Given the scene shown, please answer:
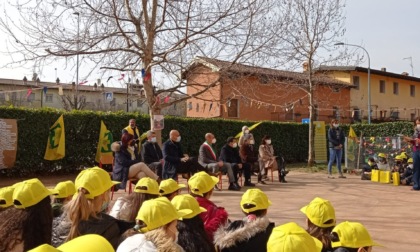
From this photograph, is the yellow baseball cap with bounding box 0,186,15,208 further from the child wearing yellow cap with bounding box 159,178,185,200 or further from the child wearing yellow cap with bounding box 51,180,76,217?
the child wearing yellow cap with bounding box 159,178,185,200

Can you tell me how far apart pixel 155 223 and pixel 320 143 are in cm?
2017

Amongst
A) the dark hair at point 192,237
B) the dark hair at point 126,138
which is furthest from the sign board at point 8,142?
the dark hair at point 192,237

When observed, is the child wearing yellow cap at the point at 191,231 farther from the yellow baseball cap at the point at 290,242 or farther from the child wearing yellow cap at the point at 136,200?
the yellow baseball cap at the point at 290,242

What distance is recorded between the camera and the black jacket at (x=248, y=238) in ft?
12.8

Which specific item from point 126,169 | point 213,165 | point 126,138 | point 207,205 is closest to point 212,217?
point 207,205

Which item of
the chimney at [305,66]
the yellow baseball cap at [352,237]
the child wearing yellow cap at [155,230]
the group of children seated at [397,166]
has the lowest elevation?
the group of children seated at [397,166]

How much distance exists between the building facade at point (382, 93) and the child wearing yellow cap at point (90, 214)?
37425 mm

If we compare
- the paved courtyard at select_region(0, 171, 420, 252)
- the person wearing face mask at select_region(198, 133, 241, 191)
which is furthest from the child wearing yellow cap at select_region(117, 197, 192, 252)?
the person wearing face mask at select_region(198, 133, 241, 191)

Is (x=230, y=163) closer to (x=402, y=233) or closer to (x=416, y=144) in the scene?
(x=416, y=144)

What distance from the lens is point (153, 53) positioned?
45.9 ft

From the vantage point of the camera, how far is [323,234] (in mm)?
3818

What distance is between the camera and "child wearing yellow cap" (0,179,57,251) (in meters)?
2.94

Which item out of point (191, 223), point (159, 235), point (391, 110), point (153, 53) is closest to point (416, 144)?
point (153, 53)

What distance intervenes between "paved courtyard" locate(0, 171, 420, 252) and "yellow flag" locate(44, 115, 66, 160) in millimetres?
779
